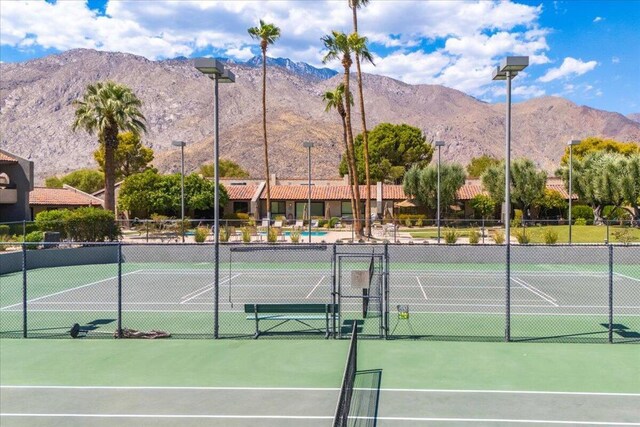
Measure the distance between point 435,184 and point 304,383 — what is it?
48851 millimetres

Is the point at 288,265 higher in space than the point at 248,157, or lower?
lower

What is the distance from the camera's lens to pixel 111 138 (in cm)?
4362

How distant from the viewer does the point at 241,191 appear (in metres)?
64.4

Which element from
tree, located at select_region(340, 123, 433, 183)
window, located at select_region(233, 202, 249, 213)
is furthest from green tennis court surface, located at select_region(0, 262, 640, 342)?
tree, located at select_region(340, 123, 433, 183)

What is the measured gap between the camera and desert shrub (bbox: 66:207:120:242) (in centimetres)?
3359

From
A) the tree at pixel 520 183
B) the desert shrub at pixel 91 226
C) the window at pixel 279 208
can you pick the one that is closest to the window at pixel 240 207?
the window at pixel 279 208

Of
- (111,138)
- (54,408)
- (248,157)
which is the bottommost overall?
(54,408)

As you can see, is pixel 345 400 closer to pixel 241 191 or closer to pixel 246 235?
pixel 246 235

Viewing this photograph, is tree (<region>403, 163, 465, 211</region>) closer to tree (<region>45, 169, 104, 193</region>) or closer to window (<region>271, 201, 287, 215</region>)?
A: window (<region>271, 201, 287, 215</region>)

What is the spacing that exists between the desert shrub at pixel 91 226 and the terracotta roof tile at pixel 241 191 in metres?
27.4

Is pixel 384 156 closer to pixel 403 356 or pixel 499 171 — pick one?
pixel 499 171

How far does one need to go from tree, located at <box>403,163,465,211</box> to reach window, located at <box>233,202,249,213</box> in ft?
57.7

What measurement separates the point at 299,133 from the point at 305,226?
130 m

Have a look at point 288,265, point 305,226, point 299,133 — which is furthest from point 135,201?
point 299,133
